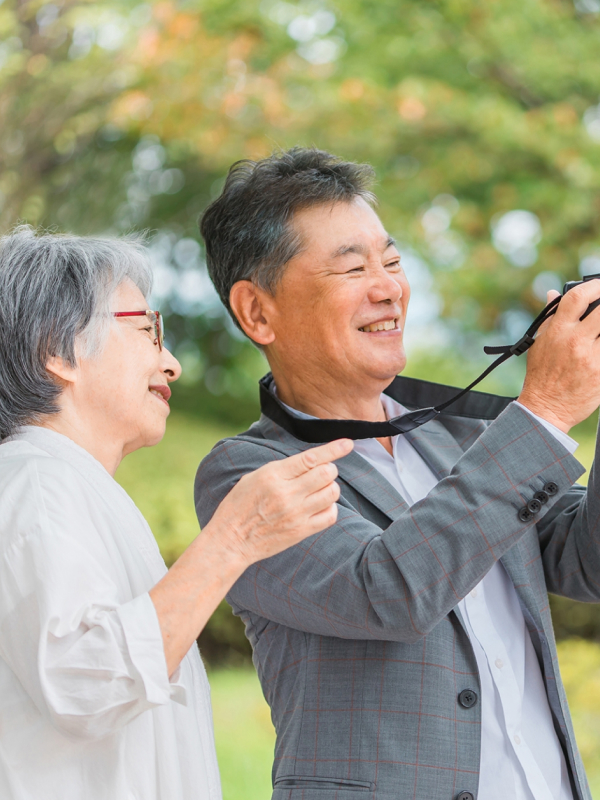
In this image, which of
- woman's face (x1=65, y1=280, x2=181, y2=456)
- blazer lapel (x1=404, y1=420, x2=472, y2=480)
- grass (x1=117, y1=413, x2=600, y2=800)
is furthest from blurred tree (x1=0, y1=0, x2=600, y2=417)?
woman's face (x1=65, y1=280, x2=181, y2=456)

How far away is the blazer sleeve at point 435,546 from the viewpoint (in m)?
1.27

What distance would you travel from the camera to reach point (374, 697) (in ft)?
4.61

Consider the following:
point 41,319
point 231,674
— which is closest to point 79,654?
point 41,319

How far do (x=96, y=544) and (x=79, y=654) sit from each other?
0.68ft

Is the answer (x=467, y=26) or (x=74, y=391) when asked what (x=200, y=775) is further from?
(x=467, y=26)

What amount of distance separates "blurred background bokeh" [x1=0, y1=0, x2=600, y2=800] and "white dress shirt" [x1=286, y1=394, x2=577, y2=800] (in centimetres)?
324

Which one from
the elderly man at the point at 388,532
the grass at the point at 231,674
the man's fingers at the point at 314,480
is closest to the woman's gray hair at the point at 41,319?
the elderly man at the point at 388,532

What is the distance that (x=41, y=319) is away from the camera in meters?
1.41

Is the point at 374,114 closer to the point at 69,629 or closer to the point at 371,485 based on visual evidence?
the point at 371,485

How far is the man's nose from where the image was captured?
1.70 m

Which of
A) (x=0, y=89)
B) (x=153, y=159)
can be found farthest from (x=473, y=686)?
(x=153, y=159)

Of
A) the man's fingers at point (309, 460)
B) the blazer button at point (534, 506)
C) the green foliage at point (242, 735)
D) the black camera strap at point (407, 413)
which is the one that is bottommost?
the green foliage at point (242, 735)

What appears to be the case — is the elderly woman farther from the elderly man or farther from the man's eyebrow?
the man's eyebrow

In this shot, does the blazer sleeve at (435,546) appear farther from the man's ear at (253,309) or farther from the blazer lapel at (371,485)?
the man's ear at (253,309)
